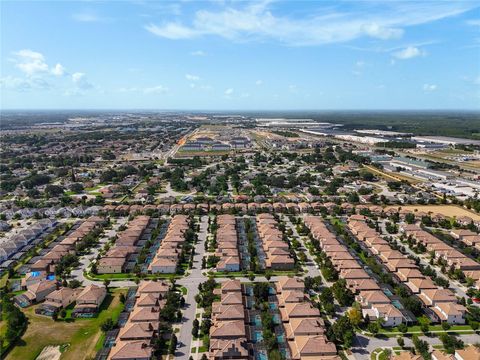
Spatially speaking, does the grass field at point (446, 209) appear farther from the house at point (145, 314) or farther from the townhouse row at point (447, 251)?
the house at point (145, 314)

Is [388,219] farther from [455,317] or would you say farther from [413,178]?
[413,178]

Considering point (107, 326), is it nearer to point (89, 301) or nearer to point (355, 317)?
point (89, 301)

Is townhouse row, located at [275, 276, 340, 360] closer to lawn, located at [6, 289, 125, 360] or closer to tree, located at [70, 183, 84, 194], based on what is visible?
lawn, located at [6, 289, 125, 360]

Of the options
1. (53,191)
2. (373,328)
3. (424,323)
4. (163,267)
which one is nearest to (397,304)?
(424,323)

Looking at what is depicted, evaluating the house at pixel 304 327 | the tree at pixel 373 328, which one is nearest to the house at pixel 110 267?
the house at pixel 304 327

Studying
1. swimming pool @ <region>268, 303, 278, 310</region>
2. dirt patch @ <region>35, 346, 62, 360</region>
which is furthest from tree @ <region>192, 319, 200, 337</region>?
dirt patch @ <region>35, 346, 62, 360</region>

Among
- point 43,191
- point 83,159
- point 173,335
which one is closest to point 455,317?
point 173,335
